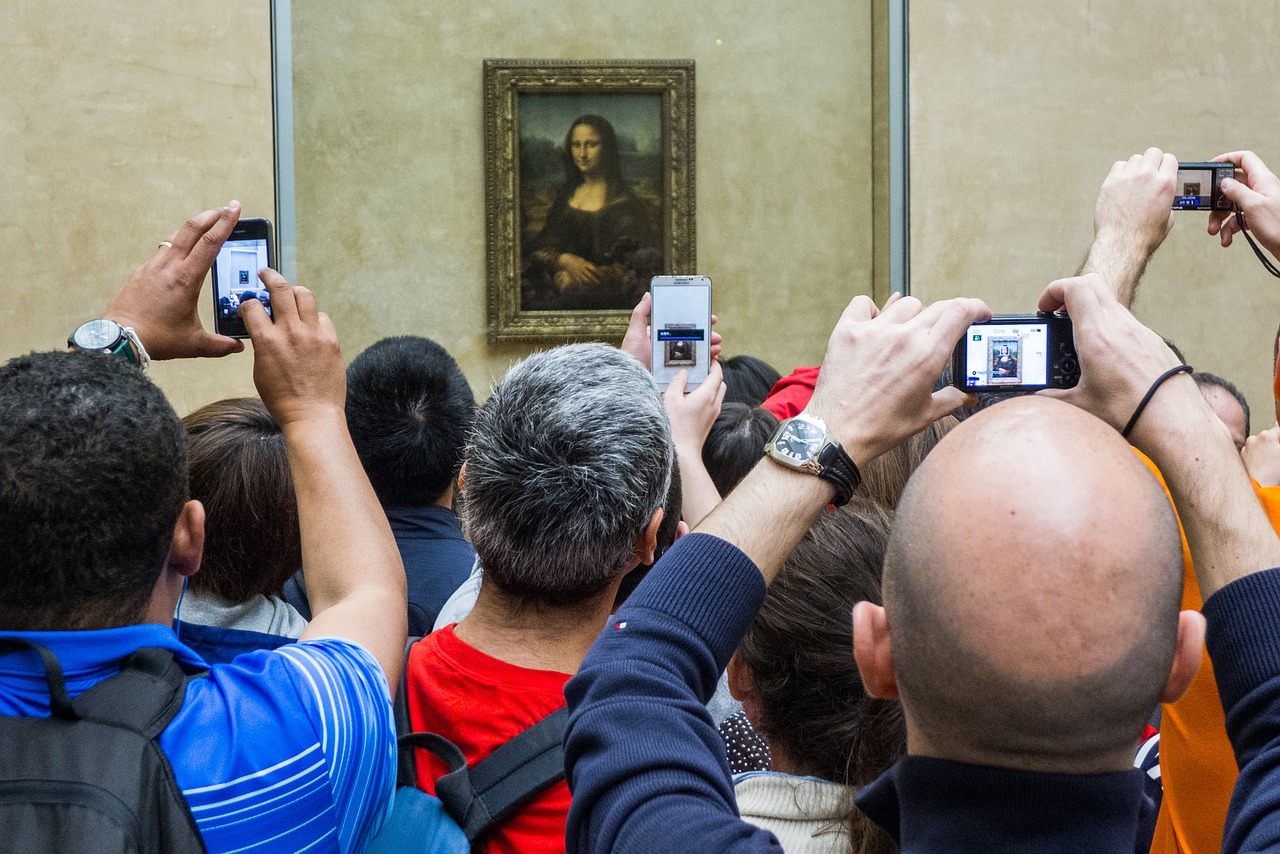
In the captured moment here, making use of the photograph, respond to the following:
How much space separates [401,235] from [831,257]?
323 cm

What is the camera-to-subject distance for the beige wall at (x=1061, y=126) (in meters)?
8.62

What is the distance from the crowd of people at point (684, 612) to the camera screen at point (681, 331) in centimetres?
206

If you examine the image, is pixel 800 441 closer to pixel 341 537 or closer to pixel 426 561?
pixel 341 537

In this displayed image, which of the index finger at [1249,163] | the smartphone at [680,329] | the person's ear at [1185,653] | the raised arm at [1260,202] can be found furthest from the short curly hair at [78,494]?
the smartphone at [680,329]

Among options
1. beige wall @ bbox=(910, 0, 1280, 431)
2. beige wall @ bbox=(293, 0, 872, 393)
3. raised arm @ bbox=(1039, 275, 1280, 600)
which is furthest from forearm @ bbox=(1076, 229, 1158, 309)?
beige wall @ bbox=(293, 0, 872, 393)

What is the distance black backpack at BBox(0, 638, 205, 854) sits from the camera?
1.28 m

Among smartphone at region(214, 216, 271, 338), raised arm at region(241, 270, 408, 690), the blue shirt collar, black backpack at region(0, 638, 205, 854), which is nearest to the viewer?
black backpack at region(0, 638, 205, 854)

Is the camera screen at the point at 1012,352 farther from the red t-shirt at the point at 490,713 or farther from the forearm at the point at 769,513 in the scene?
the red t-shirt at the point at 490,713

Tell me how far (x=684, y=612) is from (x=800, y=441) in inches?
10.6

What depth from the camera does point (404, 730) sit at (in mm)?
1883

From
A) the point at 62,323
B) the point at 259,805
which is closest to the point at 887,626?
the point at 259,805

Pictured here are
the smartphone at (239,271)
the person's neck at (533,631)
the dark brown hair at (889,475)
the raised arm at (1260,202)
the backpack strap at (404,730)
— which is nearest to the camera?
the backpack strap at (404,730)

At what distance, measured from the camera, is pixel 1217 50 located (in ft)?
29.1

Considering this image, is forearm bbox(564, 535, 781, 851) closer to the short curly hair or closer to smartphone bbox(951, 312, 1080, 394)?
the short curly hair
